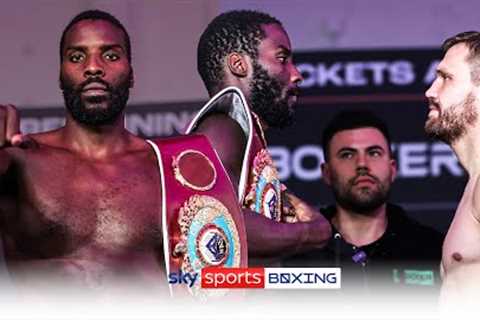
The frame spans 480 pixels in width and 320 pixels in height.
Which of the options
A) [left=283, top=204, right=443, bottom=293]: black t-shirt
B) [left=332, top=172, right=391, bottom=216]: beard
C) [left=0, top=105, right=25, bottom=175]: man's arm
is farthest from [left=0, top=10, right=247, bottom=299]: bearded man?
[left=332, top=172, right=391, bottom=216]: beard

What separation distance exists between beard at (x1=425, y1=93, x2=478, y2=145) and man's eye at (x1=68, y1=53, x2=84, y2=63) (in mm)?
826

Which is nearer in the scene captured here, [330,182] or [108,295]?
[108,295]

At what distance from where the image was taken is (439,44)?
13.2 feet

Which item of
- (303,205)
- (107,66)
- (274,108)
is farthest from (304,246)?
(107,66)

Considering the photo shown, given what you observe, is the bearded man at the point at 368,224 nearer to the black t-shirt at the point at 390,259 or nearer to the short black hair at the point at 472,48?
the black t-shirt at the point at 390,259

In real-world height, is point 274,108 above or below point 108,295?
above

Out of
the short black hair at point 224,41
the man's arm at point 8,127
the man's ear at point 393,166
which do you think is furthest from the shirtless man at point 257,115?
the man's arm at point 8,127

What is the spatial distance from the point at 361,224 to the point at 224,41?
2.14 ft

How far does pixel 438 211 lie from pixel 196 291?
1123 mm

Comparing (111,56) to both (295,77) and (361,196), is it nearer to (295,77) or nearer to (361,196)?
(295,77)

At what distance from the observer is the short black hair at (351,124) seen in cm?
385

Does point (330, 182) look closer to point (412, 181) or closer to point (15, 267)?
point (412, 181)

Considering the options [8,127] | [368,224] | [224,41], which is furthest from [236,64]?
[8,127]

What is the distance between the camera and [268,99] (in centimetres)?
350
